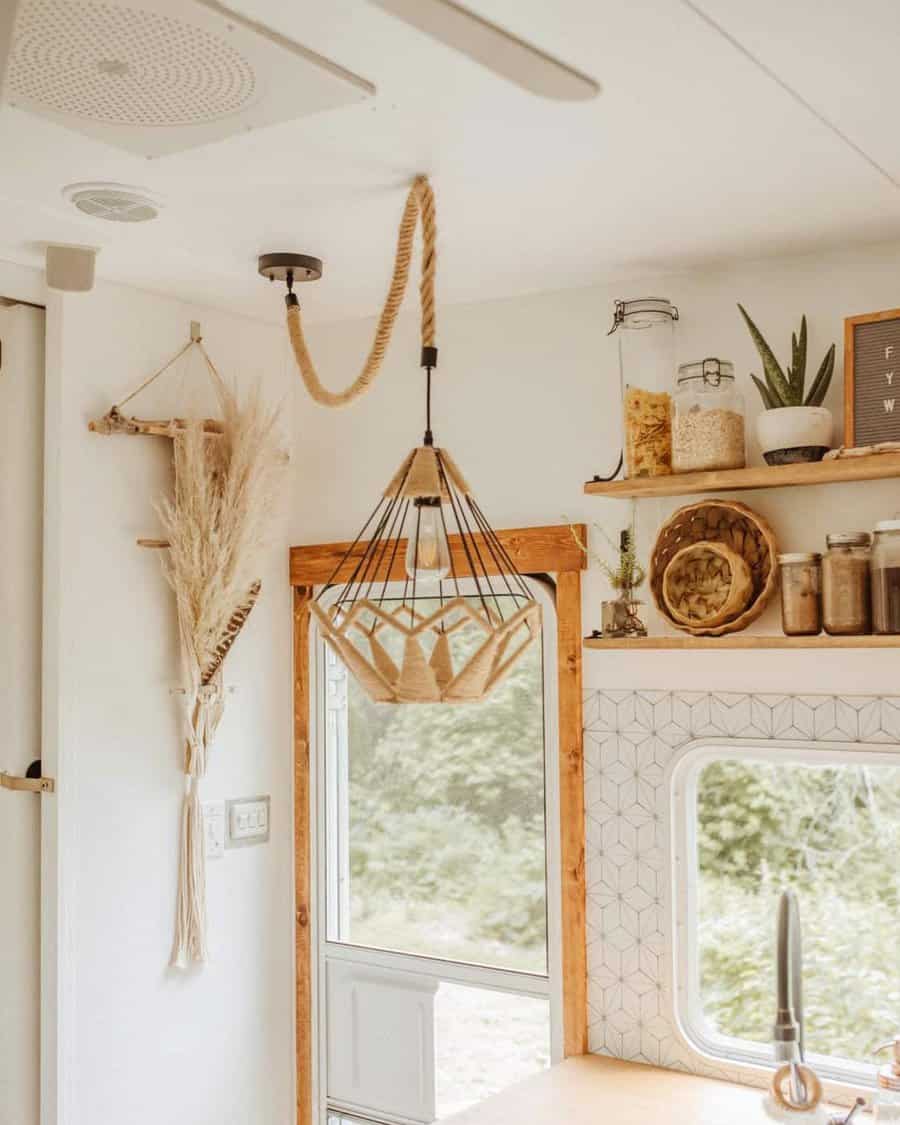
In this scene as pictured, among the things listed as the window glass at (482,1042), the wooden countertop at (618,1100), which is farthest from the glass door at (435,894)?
the wooden countertop at (618,1100)

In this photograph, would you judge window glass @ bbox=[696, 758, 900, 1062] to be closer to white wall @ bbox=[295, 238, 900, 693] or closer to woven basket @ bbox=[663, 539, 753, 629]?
white wall @ bbox=[295, 238, 900, 693]

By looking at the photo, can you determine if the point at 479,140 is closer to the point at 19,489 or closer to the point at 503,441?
the point at 503,441

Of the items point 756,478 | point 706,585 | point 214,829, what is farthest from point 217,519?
point 756,478

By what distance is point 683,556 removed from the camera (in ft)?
8.46

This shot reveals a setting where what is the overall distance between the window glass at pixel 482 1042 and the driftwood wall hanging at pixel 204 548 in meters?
0.65

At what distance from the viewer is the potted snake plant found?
241cm

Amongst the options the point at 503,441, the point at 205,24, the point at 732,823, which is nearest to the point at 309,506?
the point at 503,441

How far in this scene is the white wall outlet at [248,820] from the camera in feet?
10.4

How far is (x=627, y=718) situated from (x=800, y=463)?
2.41 feet

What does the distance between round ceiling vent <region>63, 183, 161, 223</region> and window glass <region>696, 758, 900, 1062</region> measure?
1.69m

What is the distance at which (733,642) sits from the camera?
8.09 ft

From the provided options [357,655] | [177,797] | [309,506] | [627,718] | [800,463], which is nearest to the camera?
[357,655]

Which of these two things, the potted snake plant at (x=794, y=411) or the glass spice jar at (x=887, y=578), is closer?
the glass spice jar at (x=887, y=578)

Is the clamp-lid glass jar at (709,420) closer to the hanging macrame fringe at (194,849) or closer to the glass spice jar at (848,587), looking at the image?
the glass spice jar at (848,587)
